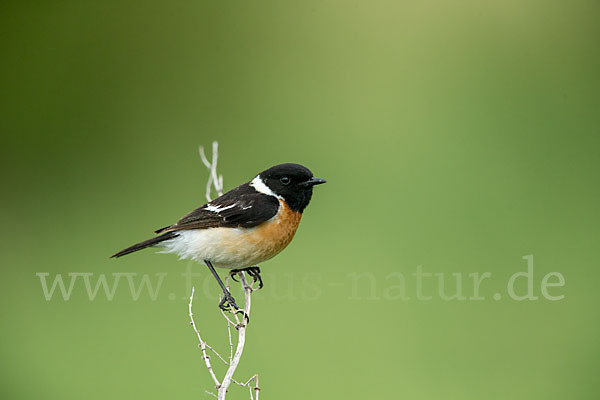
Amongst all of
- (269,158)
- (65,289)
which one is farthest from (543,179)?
(65,289)

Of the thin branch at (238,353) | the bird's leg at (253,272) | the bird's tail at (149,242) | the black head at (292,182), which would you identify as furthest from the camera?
the bird's leg at (253,272)

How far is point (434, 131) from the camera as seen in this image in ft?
18.7

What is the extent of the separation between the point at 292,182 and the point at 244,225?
305mm

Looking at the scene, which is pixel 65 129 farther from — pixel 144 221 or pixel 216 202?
pixel 216 202

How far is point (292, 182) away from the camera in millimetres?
3090

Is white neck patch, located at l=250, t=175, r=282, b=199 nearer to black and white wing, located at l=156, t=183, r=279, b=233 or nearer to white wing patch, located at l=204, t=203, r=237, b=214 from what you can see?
black and white wing, located at l=156, t=183, r=279, b=233

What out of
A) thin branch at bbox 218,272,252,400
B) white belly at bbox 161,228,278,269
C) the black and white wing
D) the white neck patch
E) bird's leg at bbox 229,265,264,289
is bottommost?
thin branch at bbox 218,272,252,400

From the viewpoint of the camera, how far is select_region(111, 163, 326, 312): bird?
3.00 metres

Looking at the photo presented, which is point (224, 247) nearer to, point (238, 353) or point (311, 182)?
point (311, 182)

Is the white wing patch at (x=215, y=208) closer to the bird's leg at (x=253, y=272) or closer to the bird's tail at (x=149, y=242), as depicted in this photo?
the bird's tail at (x=149, y=242)

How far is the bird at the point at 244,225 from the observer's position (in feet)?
9.86

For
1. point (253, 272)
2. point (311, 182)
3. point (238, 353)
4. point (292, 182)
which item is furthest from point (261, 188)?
point (238, 353)

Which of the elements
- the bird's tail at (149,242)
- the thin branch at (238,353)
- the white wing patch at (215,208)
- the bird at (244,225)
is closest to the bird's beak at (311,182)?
the bird at (244,225)

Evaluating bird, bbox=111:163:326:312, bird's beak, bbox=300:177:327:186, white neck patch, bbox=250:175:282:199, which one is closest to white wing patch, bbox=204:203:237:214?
bird, bbox=111:163:326:312
